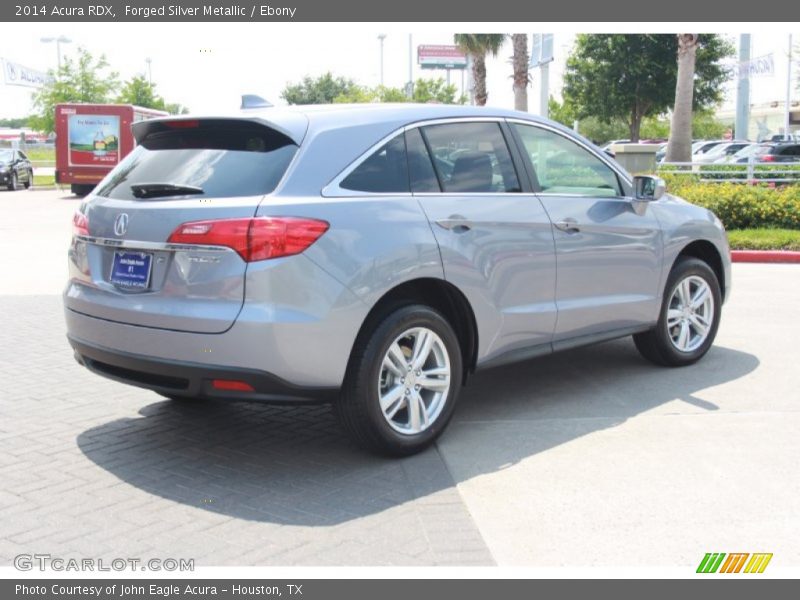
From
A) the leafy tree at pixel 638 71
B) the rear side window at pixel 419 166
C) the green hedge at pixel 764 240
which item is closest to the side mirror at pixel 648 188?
the rear side window at pixel 419 166

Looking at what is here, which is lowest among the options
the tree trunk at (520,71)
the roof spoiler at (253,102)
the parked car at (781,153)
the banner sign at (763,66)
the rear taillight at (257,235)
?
the rear taillight at (257,235)

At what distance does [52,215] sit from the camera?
22375mm

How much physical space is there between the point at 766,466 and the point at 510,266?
1.72 metres

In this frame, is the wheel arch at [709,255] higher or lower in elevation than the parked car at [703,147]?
lower

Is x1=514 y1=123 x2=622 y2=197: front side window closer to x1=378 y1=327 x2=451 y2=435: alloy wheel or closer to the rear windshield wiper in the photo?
x1=378 y1=327 x2=451 y2=435: alloy wheel

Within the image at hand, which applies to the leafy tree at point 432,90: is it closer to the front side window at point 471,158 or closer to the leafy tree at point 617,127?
the leafy tree at point 617,127

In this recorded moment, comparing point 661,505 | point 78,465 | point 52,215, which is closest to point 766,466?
point 661,505

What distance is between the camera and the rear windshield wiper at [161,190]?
15.2ft

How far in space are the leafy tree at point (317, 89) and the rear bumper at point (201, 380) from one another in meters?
82.8

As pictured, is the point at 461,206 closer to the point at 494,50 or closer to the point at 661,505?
the point at 661,505

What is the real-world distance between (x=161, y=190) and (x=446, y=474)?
6.63 ft

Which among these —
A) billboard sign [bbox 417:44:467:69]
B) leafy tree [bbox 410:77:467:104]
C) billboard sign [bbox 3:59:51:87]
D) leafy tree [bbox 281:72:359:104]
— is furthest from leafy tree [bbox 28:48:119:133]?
billboard sign [bbox 417:44:467:69]

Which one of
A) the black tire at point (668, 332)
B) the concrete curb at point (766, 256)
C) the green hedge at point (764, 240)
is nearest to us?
the black tire at point (668, 332)

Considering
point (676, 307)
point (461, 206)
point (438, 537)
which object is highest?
point (461, 206)
